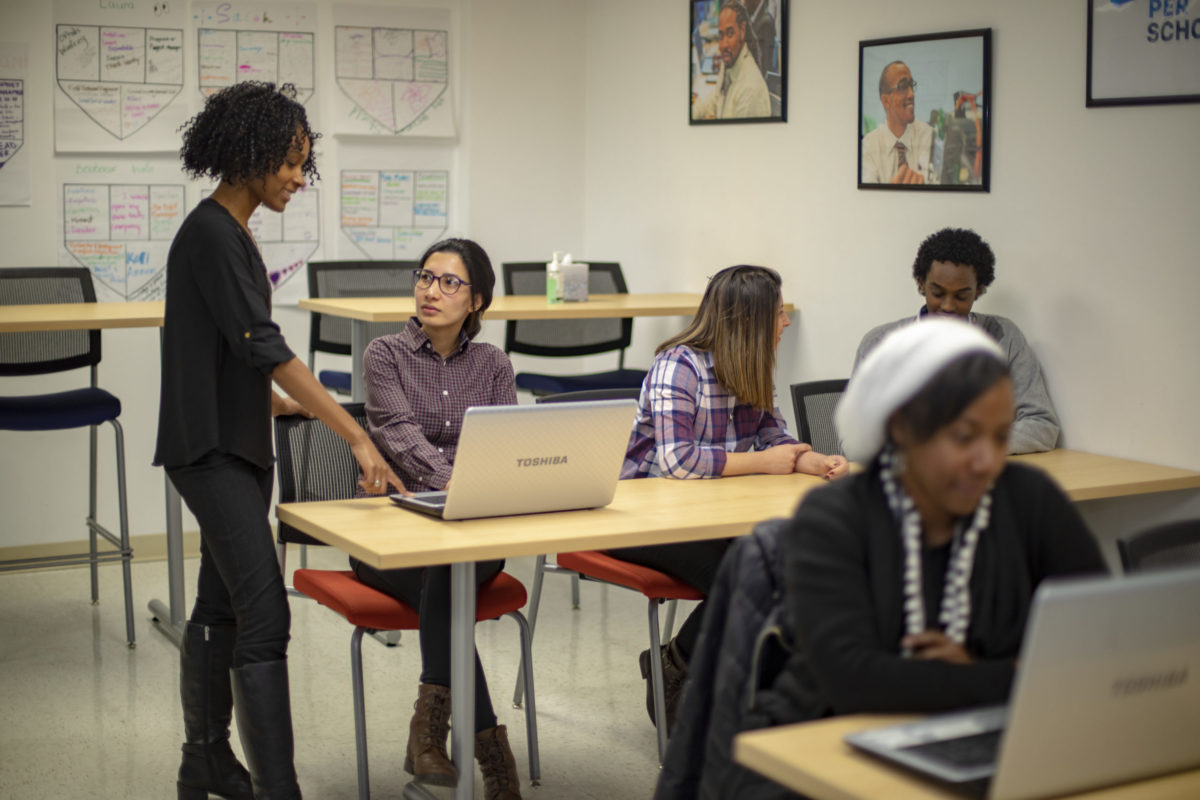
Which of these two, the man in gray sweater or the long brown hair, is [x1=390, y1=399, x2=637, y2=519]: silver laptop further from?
the man in gray sweater

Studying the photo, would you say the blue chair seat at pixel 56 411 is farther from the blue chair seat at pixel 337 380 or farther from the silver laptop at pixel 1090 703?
the silver laptop at pixel 1090 703

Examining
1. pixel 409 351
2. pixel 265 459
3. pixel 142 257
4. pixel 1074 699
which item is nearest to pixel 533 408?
pixel 265 459

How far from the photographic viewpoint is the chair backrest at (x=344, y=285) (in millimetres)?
4883

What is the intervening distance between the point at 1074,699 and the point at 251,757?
179 centimetres

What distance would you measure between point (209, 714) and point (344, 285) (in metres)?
2.46

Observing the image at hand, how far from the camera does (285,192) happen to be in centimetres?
261

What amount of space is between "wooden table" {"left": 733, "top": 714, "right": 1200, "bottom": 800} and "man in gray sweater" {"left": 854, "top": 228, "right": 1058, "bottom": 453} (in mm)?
2222

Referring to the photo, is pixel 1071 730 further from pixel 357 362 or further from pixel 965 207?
pixel 357 362

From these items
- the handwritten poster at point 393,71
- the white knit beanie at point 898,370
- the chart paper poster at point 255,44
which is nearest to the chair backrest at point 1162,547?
the white knit beanie at point 898,370

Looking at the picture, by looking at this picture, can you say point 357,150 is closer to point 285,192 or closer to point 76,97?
point 76,97

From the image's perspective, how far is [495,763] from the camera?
2773 mm

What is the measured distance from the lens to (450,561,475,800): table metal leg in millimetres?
2377

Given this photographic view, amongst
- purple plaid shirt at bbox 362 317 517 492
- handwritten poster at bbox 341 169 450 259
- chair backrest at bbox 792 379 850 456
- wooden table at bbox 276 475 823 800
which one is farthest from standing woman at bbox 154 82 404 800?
handwritten poster at bbox 341 169 450 259

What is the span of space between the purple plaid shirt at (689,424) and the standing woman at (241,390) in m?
0.66
